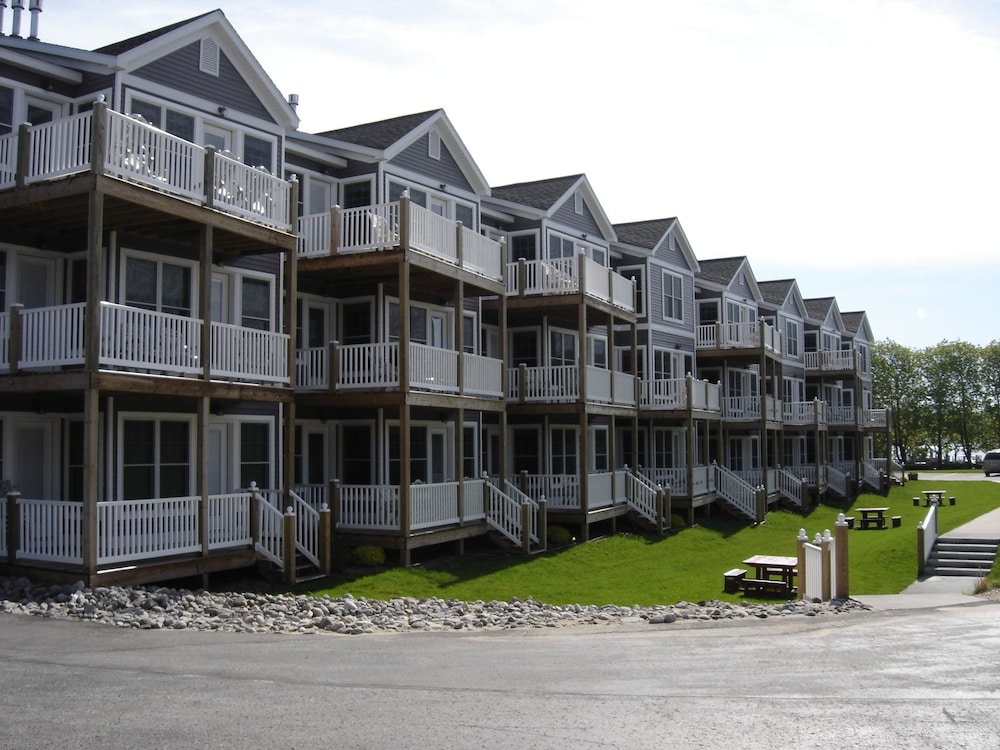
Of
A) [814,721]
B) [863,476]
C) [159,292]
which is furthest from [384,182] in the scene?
[863,476]

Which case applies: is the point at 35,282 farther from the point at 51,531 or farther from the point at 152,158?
the point at 51,531

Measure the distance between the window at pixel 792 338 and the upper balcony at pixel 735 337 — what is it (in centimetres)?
1187

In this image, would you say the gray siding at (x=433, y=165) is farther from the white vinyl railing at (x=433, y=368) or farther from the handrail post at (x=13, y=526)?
the handrail post at (x=13, y=526)

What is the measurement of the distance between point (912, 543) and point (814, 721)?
62.9 ft

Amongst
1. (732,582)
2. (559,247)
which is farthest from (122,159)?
(559,247)

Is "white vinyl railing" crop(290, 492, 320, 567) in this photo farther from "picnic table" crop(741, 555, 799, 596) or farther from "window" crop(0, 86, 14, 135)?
"picnic table" crop(741, 555, 799, 596)

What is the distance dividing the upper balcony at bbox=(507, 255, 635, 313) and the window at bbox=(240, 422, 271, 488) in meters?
10.4

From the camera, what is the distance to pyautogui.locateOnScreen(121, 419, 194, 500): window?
18.5 metres

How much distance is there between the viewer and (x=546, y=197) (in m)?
33.0

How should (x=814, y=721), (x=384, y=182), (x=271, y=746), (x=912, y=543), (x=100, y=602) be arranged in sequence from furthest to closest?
(x=912, y=543)
(x=384, y=182)
(x=100, y=602)
(x=814, y=721)
(x=271, y=746)

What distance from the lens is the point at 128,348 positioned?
1619cm

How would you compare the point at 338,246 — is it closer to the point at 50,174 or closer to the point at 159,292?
the point at 159,292

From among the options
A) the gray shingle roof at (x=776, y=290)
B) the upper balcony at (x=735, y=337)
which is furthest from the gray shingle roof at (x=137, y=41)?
the gray shingle roof at (x=776, y=290)

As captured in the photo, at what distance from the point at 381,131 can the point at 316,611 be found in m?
14.7
